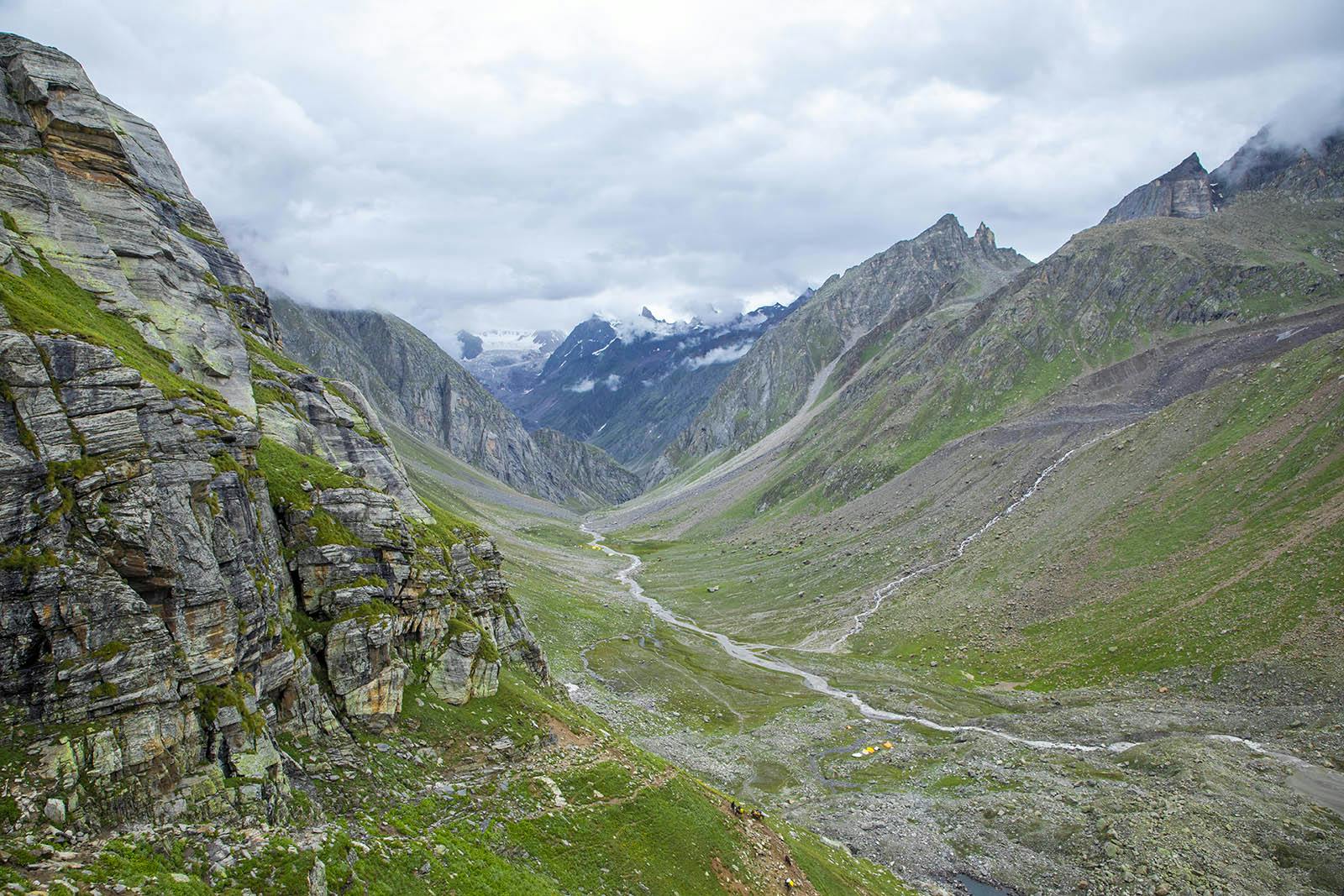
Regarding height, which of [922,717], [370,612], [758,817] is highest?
[370,612]

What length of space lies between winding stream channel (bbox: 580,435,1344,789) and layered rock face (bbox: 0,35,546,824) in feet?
167

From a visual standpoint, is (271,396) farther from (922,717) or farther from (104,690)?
(922,717)

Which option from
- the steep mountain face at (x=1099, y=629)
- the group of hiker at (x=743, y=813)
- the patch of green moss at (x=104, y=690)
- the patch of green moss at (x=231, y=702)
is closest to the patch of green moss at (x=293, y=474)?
the patch of green moss at (x=231, y=702)

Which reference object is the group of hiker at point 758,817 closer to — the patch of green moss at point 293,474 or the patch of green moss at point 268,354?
the patch of green moss at point 293,474

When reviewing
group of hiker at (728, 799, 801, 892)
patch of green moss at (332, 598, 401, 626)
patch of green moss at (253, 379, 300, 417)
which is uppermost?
patch of green moss at (253, 379, 300, 417)

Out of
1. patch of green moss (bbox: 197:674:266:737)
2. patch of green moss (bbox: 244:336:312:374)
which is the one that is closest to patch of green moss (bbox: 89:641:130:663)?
patch of green moss (bbox: 197:674:266:737)

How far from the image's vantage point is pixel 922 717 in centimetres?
7731

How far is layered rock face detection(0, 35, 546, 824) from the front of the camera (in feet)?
63.8

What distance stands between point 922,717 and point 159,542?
258 ft

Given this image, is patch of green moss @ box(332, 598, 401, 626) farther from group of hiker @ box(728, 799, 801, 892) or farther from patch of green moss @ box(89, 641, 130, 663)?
group of hiker @ box(728, 799, 801, 892)

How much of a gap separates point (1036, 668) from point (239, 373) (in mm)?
95441

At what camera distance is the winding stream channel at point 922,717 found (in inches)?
2079

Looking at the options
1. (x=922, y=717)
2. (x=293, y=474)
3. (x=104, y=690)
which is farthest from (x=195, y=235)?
(x=922, y=717)

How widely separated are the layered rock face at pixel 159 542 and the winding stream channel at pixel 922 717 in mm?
50810
